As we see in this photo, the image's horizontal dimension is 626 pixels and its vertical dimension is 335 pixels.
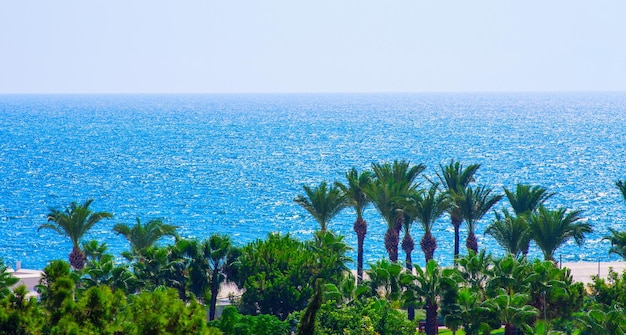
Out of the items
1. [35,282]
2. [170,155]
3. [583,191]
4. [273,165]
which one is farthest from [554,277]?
[170,155]

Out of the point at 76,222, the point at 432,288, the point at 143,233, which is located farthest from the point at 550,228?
the point at 76,222

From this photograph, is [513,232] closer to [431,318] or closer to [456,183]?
[456,183]

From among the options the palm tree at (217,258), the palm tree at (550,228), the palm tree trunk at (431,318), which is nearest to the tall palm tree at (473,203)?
the palm tree at (550,228)

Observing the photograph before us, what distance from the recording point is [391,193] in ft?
149

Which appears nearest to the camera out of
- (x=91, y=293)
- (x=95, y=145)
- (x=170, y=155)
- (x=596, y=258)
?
(x=91, y=293)

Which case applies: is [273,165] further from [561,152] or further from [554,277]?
[554,277]

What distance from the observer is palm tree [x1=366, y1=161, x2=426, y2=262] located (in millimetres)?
45344

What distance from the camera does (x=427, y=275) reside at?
34.0 m

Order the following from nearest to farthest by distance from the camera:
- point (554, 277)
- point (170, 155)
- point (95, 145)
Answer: point (554, 277)
point (170, 155)
point (95, 145)

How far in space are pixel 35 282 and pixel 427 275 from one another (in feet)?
78.8

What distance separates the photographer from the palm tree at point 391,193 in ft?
149

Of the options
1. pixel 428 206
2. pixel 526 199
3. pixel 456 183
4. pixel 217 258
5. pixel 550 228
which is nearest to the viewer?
pixel 217 258

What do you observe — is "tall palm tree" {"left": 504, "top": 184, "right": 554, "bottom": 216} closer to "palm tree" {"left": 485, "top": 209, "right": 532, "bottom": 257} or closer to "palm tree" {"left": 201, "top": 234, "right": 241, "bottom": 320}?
"palm tree" {"left": 485, "top": 209, "right": 532, "bottom": 257}

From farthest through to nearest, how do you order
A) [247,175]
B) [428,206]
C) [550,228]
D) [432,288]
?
[247,175]
[428,206]
[550,228]
[432,288]
